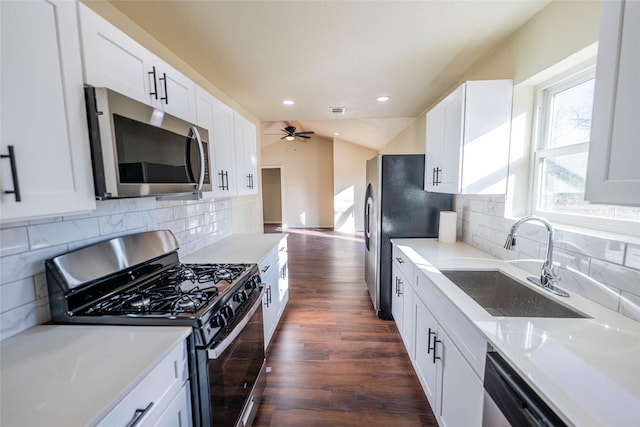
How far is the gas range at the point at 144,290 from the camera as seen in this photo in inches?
42.9

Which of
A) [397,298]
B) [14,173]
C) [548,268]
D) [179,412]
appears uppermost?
[14,173]

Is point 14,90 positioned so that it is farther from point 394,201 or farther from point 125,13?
point 394,201

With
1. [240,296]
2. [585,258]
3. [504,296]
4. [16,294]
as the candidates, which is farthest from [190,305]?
[585,258]

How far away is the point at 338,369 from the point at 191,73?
2.81 m

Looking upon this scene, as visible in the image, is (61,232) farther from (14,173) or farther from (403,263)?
(403,263)

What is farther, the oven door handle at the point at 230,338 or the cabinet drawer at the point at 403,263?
the cabinet drawer at the point at 403,263

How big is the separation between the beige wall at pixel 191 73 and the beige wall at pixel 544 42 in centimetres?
247

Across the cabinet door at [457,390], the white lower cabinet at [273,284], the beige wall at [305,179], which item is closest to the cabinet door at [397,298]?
the cabinet door at [457,390]

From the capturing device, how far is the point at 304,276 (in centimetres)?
426

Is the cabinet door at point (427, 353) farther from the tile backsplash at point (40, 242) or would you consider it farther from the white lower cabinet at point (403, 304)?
the tile backsplash at point (40, 242)

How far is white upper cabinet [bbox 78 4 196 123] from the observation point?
98cm

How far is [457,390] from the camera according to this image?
1244 millimetres

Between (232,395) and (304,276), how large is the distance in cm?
297

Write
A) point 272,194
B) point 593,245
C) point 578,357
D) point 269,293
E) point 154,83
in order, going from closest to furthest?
point 578,357
point 593,245
point 154,83
point 269,293
point 272,194
